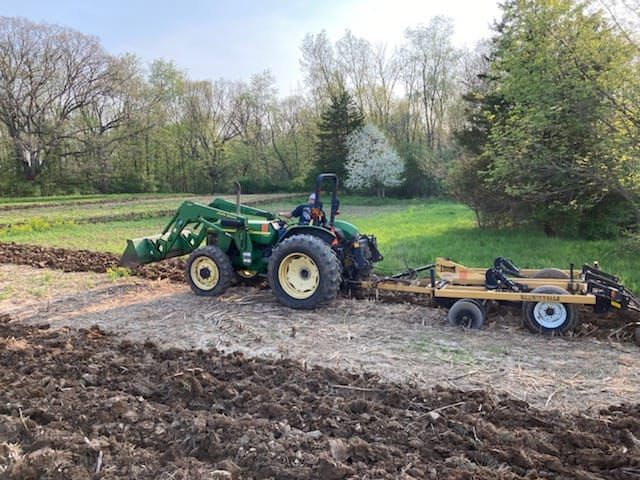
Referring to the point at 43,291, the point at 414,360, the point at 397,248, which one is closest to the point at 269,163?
the point at 397,248

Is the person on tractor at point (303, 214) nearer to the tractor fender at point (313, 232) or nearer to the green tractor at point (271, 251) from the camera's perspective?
the green tractor at point (271, 251)

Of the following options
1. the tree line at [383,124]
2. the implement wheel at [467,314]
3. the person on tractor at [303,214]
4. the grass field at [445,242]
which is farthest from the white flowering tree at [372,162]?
the implement wheel at [467,314]

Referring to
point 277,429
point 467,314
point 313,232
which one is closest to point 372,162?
point 313,232

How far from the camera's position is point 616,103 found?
977 centimetres

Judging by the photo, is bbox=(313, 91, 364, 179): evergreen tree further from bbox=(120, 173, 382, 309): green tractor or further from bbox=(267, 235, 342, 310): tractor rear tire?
bbox=(267, 235, 342, 310): tractor rear tire

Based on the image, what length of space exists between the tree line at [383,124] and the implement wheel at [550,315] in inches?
209

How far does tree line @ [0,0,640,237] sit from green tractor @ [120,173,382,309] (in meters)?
5.72

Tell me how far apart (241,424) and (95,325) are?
343 cm

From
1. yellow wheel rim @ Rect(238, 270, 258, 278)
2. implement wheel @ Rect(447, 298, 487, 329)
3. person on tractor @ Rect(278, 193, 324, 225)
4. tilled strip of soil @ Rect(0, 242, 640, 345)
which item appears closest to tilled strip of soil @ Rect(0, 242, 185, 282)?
tilled strip of soil @ Rect(0, 242, 640, 345)

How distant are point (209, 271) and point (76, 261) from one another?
455 cm

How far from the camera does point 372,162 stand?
39500 millimetres

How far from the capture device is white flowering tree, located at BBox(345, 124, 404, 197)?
39.4 m

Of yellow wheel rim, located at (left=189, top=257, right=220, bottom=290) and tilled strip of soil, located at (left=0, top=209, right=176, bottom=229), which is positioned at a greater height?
tilled strip of soil, located at (left=0, top=209, right=176, bottom=229)

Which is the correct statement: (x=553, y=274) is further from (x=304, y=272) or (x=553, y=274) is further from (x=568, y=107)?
(x=568, y=107)
